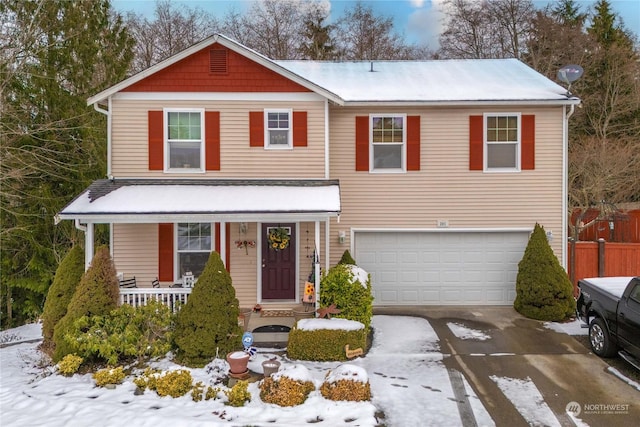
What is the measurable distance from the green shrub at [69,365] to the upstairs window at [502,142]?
1067 cm

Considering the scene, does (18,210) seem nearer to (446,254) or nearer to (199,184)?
(199,184)

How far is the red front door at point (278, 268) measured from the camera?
10.5 metres

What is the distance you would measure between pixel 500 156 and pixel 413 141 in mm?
2514

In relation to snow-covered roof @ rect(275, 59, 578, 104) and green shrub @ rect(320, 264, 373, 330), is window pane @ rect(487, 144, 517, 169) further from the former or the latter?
green shrub @ rect(320, 264, 373, 330)

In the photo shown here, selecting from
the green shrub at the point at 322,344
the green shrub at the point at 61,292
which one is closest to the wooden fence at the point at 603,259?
the green shrub at the point at 322,344

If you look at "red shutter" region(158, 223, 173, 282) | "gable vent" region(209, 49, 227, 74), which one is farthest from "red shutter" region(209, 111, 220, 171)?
"red shutter" region(158, 223, 173, 282)

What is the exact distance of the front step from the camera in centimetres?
672

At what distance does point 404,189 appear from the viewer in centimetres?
1130

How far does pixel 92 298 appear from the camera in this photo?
7742 mm

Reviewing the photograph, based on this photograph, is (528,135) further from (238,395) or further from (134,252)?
(134,252)

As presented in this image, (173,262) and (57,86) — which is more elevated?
(57,86)

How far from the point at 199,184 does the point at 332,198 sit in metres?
3.59

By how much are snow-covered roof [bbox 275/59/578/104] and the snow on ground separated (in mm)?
7057

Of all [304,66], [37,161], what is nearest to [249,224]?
[304,66]
